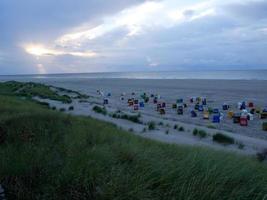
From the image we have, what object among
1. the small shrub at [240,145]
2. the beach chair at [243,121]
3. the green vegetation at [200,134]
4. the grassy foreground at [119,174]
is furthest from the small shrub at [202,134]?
the grassy foreground at [119,174]

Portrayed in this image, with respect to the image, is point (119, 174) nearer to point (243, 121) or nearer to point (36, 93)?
point (243, 121)

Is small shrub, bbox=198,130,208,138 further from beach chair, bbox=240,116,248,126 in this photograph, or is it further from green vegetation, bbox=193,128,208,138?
beach chair, bbox=240,116,248,126

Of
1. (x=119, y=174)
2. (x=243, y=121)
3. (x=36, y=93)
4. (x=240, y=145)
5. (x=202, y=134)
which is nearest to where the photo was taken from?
(x=119, y=174)

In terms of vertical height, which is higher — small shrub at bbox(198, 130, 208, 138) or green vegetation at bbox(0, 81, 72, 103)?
small shrub at bbox(198, 130, 208, 138)

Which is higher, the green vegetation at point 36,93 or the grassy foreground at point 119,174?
the grassy foreground at point 119,174

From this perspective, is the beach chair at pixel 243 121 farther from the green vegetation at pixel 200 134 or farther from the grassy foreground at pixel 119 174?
the grassy foreground at pixel 119 174

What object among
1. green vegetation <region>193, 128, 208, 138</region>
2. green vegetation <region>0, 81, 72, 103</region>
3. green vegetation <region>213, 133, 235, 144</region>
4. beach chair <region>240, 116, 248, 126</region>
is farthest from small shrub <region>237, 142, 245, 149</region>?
green vegetation <region>0, 81, 72, 103</region>

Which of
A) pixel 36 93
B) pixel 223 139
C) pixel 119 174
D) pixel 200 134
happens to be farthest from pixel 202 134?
pixel 36 93

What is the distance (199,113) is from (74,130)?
50.5 ft

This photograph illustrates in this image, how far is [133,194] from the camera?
3850mm

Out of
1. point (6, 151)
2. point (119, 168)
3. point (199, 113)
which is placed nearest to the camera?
point (119, 168)

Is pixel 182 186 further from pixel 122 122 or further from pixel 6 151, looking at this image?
pixel 122 122

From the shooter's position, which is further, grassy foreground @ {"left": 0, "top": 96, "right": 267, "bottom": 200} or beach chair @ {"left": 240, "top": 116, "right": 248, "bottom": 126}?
beach chair @ {"left": 240, "top": 116, "right": 248, "bottom": 126}

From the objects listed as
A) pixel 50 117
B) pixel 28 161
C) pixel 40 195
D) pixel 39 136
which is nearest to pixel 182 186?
pixel 40 195
